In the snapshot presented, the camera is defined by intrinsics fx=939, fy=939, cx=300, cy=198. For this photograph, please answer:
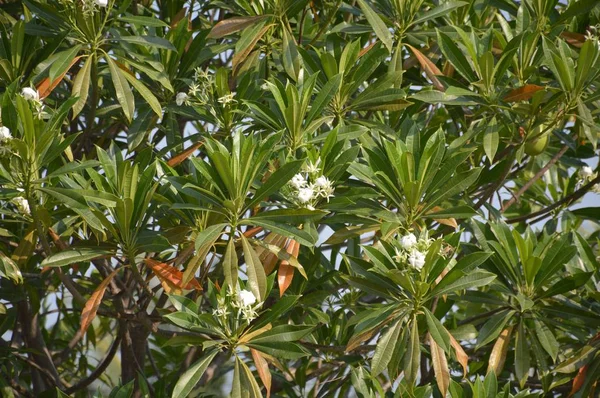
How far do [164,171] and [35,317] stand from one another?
113 centimetres

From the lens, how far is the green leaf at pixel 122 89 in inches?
104

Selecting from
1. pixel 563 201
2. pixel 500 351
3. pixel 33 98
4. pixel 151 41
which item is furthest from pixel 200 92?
pixel 563 201

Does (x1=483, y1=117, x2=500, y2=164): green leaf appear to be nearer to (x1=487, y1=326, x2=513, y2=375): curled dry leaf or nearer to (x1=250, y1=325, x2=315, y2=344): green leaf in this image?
(x1=487, y1=326, x2=513, y2=375): curled dry leaf

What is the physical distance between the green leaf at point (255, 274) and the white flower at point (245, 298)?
61mm

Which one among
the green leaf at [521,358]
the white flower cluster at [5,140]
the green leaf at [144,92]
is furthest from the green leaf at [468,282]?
the white flower cluster at [5,140]

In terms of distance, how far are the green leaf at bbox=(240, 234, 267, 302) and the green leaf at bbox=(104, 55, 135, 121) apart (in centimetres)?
59

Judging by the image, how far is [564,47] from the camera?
2.57 metres

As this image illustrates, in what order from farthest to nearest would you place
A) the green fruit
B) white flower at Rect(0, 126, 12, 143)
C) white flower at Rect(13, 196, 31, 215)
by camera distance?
1. the green fruit
2. white flower at Rect(13, 196, 31, 215)
3. white flower at Rect(0, 126, 12, 143)

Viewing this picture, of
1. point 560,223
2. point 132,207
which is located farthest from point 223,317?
point 560,223

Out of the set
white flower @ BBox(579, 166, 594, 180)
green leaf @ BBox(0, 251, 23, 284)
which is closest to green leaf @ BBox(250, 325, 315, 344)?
green leaf @ BBox(0, 251, 23, 284)

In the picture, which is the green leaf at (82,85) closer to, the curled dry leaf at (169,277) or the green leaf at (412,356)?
the curled dry leaf at (169,277)

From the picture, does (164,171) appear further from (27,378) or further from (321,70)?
(27,378)

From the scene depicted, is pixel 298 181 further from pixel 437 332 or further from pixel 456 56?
pixel 456 56

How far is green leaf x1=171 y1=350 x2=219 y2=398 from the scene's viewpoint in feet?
7.29
